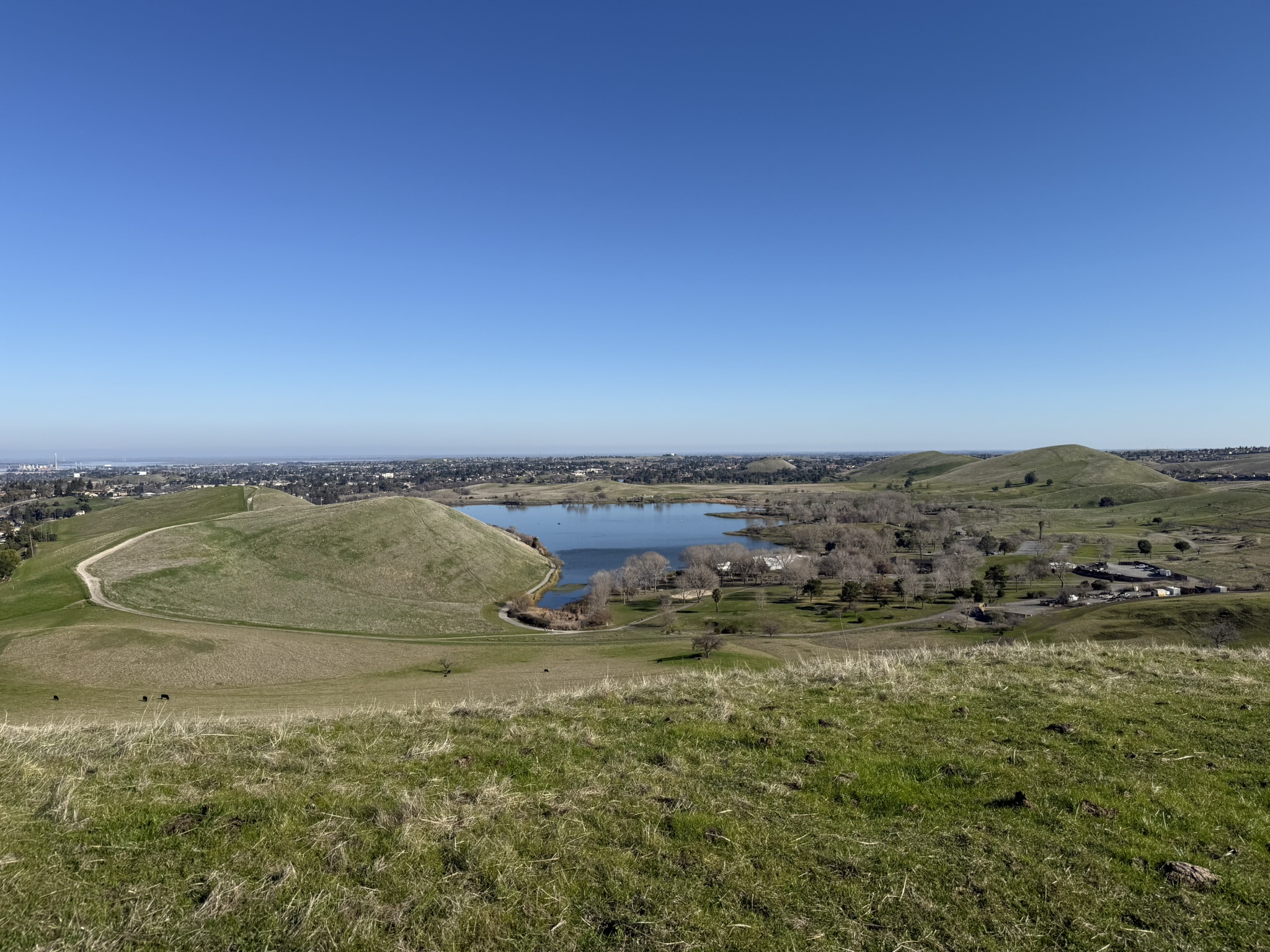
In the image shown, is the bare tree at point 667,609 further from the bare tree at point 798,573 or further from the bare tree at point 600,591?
the bare tree at point 798,573

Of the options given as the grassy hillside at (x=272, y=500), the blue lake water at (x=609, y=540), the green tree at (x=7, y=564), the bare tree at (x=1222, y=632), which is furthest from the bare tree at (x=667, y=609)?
the green tree at (x=7, y=564)

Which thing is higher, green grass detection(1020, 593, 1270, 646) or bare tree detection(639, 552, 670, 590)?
green grass detection(1020, 593, 1270, 646)

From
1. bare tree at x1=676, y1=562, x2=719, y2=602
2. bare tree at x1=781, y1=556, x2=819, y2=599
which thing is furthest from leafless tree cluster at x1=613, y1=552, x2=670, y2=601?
bare tree at x1=781, y1=556, x2=819, y2=599

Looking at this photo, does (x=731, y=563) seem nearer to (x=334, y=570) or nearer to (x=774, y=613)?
(x=774, y=613)

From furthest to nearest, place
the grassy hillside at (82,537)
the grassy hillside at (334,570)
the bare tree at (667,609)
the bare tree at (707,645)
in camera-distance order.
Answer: the bare tree at (667,609) → the grassy hillside at (334,570) → the grassy hillside at (82,537) → the bare tree at (707,645)

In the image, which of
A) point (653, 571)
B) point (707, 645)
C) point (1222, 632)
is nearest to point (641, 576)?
point (653, 571)

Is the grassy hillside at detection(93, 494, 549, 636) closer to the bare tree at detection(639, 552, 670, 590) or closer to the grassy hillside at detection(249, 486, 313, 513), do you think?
the grassy hillside at detection(249, 486, 313, 513)

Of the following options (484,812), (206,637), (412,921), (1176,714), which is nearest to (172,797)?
(484,812)
